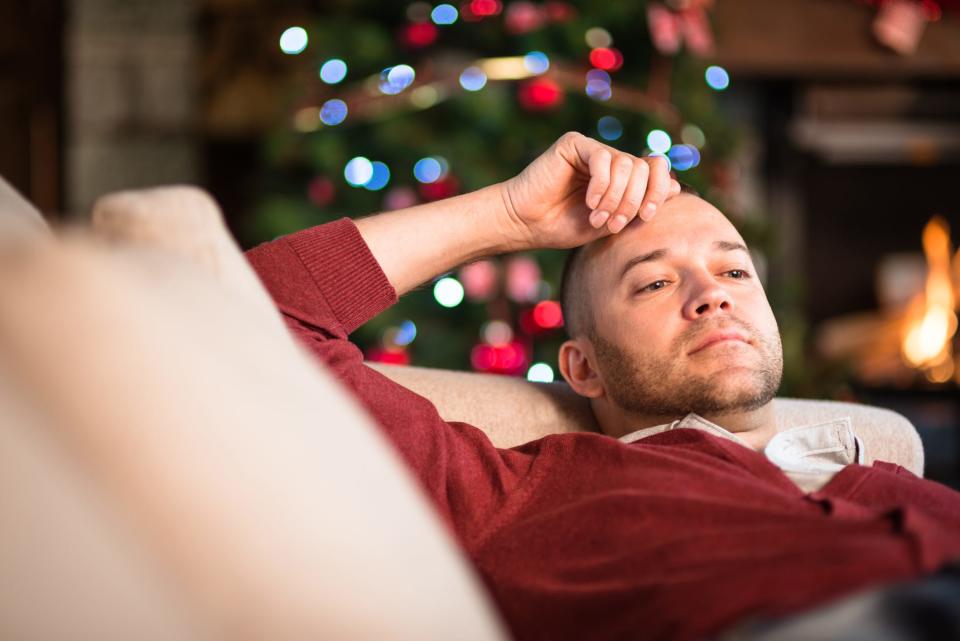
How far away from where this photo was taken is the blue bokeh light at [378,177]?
2.87 m

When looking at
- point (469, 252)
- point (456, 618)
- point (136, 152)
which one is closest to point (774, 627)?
point (456, 618)

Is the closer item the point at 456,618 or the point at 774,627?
the point at 456,618

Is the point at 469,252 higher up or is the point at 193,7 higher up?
the point at 193,7

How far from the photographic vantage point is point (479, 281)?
2.79 metres

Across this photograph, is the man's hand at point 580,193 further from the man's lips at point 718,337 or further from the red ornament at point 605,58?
the red ornament at point 605,58

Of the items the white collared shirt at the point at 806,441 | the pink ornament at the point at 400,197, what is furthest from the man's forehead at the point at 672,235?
the pink ornament at the point at 400,197

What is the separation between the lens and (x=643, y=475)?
107 cm

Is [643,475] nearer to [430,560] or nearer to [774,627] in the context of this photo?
[774,627]

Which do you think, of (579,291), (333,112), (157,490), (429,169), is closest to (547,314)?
(429,169)

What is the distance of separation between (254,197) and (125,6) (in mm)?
1001

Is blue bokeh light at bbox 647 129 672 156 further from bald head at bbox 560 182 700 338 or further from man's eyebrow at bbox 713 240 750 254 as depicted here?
man's eyebrow at bbox 713 240 750 254

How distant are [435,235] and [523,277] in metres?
1.37

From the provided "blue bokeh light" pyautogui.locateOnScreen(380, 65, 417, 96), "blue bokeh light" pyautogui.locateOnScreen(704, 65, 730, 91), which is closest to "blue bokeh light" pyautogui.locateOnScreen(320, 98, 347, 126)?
"blue bokeh light" pyautogui.locateOnScreen(380, 65, 417, 96)

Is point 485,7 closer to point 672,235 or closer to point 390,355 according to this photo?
point 390,355
